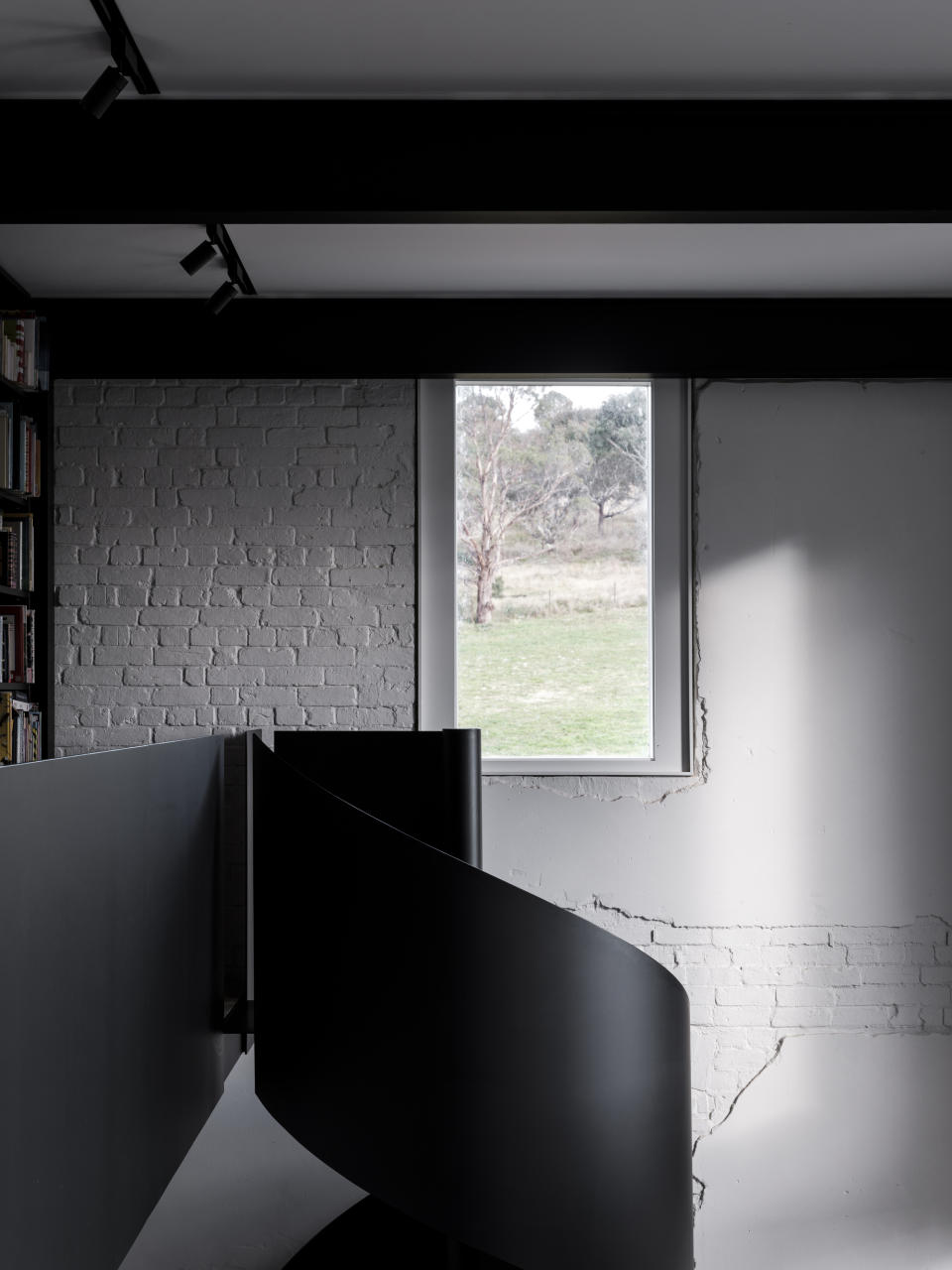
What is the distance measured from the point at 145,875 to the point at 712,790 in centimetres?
214

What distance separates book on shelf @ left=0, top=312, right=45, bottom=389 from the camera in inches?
122

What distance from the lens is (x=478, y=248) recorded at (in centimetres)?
287

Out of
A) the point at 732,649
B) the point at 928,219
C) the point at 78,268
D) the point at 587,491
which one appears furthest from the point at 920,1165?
the point at 78,268

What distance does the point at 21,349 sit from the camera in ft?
10.4

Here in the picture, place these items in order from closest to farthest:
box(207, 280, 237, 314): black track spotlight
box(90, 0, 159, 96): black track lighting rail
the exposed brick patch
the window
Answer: box(90, 0, 159, 96): black track lighting rail → box(207, 280, 237, 314): black track spotlight → the exposed brick patch → the window

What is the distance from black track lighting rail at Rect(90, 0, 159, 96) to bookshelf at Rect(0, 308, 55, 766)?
4.12 feet

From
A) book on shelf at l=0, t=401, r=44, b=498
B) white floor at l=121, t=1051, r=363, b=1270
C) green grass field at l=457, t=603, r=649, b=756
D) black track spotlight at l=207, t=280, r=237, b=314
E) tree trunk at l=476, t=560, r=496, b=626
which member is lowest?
white floor at l=121, t=1051, r=363, b=1270

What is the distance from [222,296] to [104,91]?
1.06m

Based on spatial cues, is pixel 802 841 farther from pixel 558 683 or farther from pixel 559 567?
pixel 559 567

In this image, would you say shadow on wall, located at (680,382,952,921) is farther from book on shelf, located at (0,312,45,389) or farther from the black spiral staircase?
book on shelf, located at (0,312,45,389)

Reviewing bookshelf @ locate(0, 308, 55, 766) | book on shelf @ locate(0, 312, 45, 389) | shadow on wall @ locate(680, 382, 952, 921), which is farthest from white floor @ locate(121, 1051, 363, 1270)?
book on shelf @ locate(0, 312, 45, 389)

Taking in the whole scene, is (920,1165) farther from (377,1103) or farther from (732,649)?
(377,1103)

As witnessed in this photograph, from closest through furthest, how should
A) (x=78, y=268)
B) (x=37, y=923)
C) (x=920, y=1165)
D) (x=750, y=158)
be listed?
(x=37, y=923)
(x=750, y=158)
(x=78, y=268)
(x=920, y=1165)

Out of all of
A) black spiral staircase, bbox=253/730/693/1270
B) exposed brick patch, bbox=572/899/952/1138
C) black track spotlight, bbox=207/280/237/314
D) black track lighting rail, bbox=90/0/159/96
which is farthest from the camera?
exposed brick patch, bbox=572/899/952/1138
